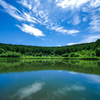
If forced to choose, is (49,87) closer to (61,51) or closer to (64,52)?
(64,52)

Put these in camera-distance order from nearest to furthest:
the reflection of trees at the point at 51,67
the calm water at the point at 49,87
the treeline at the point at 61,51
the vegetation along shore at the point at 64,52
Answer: the calm water at the point at 49,87
the reflection of trees at the point at 51,67
the vegetation along shore at the point at 64,52
the treeline at the point at 61,51

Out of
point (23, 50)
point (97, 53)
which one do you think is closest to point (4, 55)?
point (23, 50)

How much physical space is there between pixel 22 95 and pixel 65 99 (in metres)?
1.74

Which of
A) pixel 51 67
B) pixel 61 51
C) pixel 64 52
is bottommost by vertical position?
pixel 51 67

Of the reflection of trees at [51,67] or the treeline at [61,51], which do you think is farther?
the treeline at [61,51]

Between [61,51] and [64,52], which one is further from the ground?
[61,51]

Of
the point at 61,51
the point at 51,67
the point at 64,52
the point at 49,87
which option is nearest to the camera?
the point at 49,87

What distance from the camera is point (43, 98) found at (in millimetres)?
A: 3400

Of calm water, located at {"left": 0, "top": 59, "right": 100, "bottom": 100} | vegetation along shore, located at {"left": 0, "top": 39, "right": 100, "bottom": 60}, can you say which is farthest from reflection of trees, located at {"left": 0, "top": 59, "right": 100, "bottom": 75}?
Result: vegetation along shore, located at {"left": 0, "top": 39, "right": 100, "bottom": 60}

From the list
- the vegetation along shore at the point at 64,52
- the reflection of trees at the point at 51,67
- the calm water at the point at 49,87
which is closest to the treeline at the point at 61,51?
the vegetation along shore at the point at 64,52

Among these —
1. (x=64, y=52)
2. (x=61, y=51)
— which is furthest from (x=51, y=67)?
(x=61, y=51)

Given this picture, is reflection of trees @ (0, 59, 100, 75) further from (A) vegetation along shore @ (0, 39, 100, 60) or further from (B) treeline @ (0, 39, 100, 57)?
(B) treeline @ (0, 39, 100, 57)

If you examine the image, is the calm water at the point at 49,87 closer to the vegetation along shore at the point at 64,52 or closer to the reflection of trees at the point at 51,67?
the reflection of trees at the point at 51,67

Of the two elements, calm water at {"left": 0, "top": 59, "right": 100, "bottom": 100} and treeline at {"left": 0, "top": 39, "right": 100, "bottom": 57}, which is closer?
calm water at {"left": 0, "top": 59, "right": 100, "bottom": 100}
